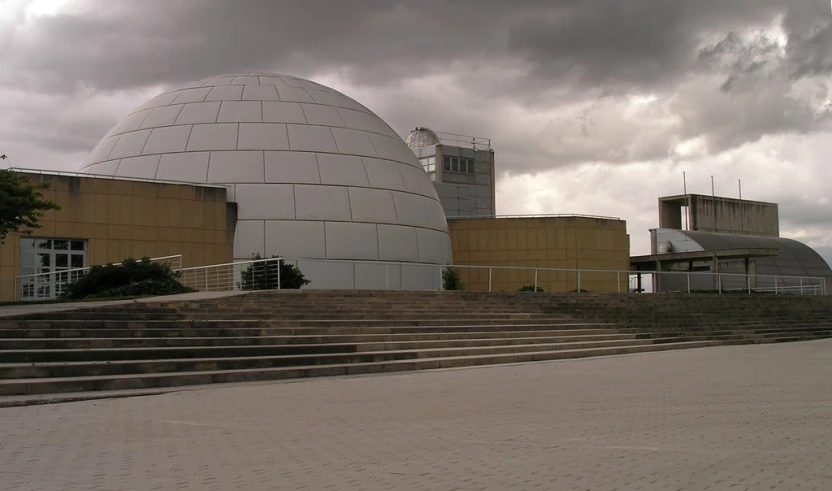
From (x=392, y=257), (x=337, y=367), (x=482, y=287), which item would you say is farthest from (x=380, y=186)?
(x=337, y=367)

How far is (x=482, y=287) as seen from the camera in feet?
135

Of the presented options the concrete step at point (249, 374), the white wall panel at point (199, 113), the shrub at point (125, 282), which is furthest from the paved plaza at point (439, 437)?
the white wall panel at point (199, 113)

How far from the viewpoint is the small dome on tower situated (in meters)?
67.5

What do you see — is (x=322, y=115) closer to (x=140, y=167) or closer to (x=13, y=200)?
(x=140, y=167)

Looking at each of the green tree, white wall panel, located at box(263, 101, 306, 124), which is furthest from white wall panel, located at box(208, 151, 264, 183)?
the green tree

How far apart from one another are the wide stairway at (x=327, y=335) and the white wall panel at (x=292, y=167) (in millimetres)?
10028

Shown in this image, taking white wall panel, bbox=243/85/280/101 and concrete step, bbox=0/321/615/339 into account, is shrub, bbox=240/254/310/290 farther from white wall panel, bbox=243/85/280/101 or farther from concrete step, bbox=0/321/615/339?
white wall panel, bbox=243/85/280/101

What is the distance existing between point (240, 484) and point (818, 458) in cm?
440

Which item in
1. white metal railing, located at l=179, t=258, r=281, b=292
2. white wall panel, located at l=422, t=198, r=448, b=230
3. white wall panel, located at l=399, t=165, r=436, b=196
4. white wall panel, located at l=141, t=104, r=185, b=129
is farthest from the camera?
white wall panel, located at l=422, t=198, r=448, b=230

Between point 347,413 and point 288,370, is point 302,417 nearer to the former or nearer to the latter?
point 347,413

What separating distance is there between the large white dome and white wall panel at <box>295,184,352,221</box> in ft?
0.12

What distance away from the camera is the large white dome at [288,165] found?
31.9m

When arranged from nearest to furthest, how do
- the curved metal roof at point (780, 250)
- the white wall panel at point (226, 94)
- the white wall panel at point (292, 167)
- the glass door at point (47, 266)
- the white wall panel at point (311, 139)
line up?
the glass door at point (47, 266), the white wall panel at point (292, 167), the white wall panel at point (311, 139), the white wall panel at point (226, 94), the curved metal roof at point (780, 250)

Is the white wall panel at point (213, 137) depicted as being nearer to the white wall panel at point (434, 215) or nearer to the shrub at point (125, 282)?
the white wall panel at point (434, 215)
